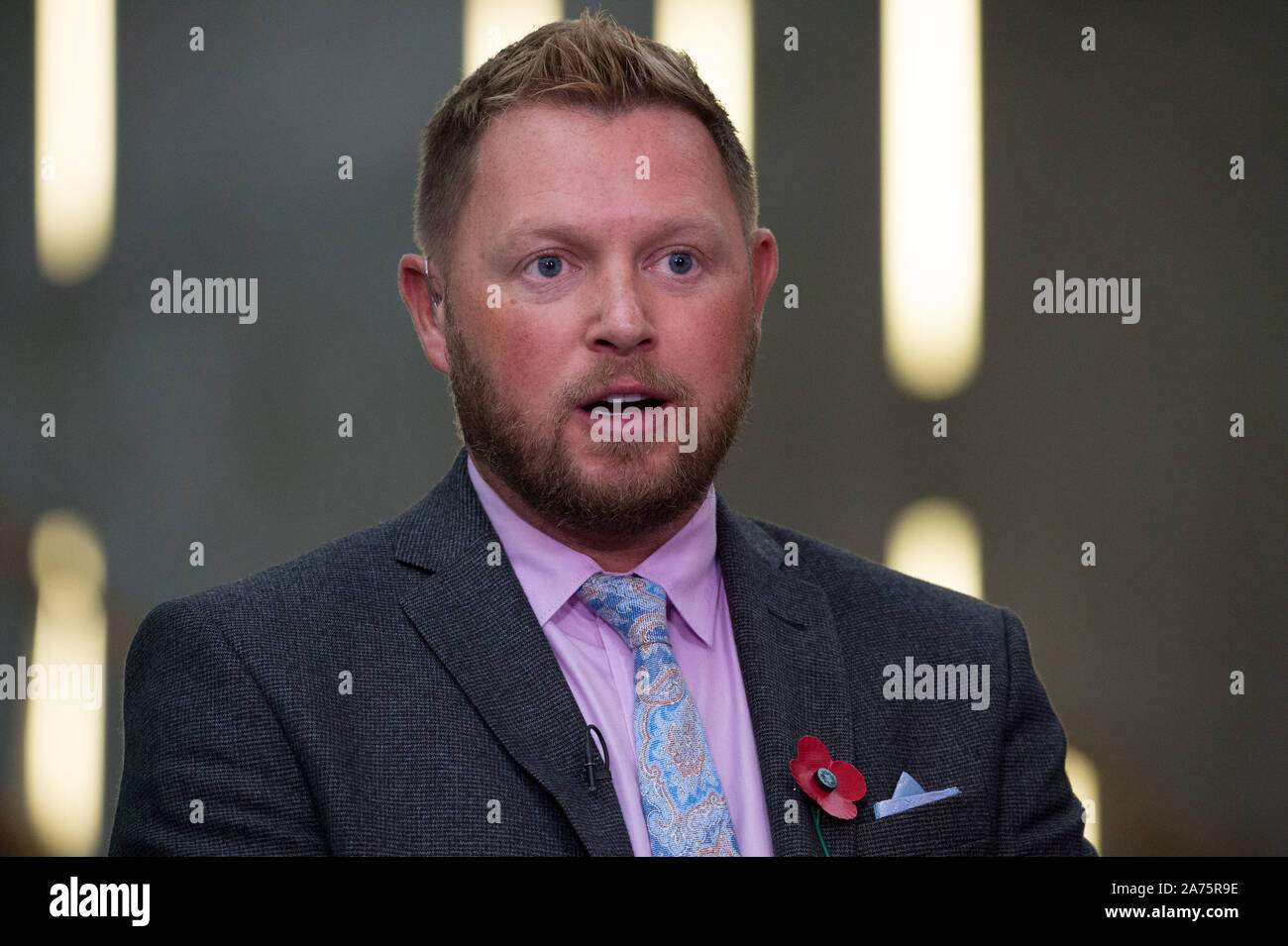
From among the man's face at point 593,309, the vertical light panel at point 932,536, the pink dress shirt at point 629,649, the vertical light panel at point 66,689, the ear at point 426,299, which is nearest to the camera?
the pink dress shirt at point 629,649

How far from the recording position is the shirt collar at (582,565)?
1.96 m

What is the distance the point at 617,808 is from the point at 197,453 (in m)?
1.95

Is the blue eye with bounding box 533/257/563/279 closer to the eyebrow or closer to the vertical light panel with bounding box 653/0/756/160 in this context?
the eyebrow

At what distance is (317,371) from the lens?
3.42 metres

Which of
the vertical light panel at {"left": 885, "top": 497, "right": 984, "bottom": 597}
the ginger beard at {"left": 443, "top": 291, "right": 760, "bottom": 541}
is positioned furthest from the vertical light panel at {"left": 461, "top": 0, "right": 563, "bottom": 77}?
the vertical light panel at {"left": 885, "top": 497, "right": 984, "bottom": 597}

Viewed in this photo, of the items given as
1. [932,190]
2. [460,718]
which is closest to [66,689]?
[460,718]

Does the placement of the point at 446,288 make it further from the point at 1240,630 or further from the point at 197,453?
the point at 1240,630

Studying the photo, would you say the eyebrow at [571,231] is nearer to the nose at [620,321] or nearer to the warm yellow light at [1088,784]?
the nose at [620,321]

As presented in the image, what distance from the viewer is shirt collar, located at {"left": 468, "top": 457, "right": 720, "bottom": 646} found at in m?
1.96

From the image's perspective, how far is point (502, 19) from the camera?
2967mm

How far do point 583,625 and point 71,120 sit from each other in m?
1.99

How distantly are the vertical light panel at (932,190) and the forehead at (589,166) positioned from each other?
115 centimetres

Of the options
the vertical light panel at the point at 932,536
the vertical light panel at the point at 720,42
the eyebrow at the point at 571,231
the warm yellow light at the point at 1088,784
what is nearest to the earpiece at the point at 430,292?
the eyebrow at the point at 571,231

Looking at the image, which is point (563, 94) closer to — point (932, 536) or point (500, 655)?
point (500, 655)
